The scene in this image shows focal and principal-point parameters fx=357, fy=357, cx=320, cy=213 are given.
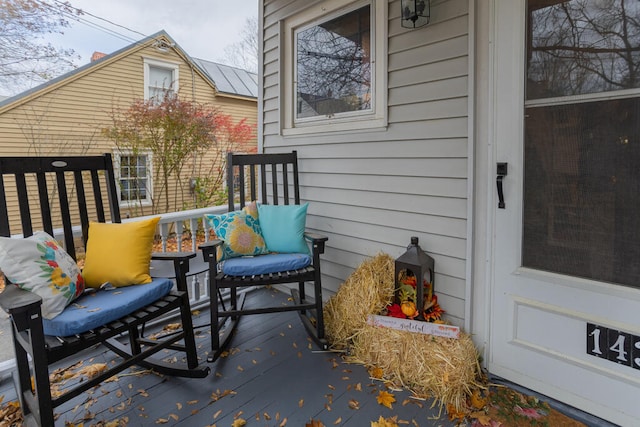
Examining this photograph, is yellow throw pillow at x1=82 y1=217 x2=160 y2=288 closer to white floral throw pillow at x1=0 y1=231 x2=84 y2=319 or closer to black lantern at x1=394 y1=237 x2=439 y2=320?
white floral throw pillow at x1=0 y1=231 x2=84 y2=319

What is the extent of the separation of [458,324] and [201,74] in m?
7.14

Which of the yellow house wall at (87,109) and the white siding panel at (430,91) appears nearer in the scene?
the white siding panel at (430,91)

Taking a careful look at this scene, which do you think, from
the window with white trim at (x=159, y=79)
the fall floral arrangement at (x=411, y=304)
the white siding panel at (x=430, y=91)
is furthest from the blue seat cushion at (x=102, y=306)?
the window with white trim at (x=159, y=79)

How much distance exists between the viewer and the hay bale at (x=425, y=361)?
180 centimetres

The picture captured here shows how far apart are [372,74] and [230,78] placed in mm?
6741

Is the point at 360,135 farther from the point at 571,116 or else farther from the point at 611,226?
the point at 611,226

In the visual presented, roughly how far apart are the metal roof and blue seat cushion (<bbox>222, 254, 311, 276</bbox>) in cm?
633

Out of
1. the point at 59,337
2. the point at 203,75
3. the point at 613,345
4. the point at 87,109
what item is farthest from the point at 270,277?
the point at 203,75

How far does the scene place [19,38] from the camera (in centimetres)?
502

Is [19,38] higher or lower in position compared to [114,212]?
higher

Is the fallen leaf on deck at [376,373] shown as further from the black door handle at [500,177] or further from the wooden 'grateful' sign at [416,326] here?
the black door handle at [500,177]

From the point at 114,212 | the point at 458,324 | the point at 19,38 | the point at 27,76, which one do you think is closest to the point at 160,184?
the point at 27,76

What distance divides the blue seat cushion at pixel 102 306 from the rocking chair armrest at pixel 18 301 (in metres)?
0.14

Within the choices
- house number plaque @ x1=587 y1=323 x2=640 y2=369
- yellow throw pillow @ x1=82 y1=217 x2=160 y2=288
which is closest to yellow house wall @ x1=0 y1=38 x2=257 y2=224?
yellow throw pillow @ x1=82 y1=217 x2=160 y2=288
